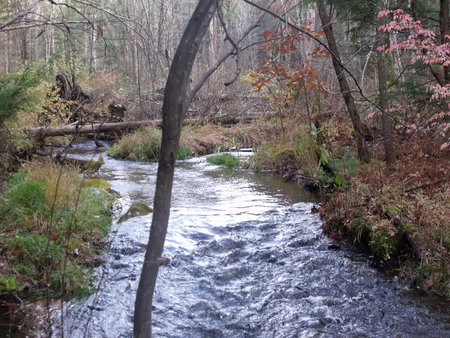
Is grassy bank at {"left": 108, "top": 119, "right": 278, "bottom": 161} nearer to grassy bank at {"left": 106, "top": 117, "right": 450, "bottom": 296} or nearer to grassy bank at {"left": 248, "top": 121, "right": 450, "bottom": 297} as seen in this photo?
grassy bank at {"left": 106, "top": 117, "right": 450, "bottom": 296}

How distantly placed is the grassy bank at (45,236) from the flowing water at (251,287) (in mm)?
265

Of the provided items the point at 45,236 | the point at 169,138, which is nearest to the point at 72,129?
the point at 45,236

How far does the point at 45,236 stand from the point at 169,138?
12.8 feet

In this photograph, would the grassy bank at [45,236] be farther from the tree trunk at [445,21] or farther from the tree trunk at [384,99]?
the tree trunk at [445,21]

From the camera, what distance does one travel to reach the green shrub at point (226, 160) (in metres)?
12.0

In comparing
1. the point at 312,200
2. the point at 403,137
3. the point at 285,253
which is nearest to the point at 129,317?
the point at 285,253

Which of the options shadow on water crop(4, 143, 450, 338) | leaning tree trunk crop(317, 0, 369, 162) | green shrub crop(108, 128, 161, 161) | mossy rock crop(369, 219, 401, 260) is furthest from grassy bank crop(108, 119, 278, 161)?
mossy rock crop(369, 219, 401, 260)

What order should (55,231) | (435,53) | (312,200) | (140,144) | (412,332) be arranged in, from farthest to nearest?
1. (140,144)
2. (312,200)
3. (435,53)
4. (55,231)
5. (412,332)

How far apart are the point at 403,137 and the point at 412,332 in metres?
5.51

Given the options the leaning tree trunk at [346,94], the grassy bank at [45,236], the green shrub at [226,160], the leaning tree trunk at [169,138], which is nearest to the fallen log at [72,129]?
the grassy bank at [45,236]

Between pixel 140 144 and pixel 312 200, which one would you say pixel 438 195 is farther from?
pixel 140 144

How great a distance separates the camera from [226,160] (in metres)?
12.1

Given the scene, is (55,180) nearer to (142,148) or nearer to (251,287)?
(251,287)

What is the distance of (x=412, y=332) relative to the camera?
374cm
